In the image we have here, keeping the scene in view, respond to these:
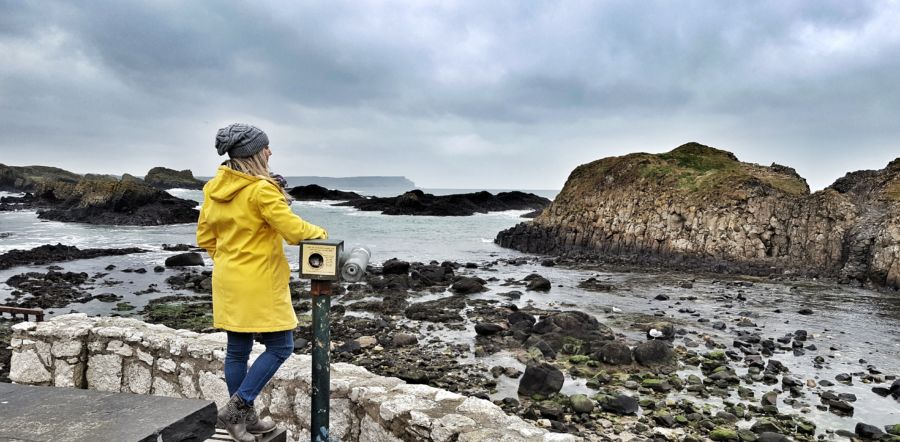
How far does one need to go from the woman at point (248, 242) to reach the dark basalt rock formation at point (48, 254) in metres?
28.2

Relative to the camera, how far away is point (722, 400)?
8773 millimetres

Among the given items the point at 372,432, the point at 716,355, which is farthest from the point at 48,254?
the point at 716,355

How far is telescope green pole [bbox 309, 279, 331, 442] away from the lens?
124 inches

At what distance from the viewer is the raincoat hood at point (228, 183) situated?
308 cm

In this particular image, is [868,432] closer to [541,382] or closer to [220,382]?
[541,382]

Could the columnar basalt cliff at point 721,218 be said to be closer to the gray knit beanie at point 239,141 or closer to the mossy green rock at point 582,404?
the mossy green rock at point 582,404

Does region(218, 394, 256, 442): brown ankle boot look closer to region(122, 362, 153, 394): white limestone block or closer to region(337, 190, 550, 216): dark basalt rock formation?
region(122, 362, 153, 394): white limestone block

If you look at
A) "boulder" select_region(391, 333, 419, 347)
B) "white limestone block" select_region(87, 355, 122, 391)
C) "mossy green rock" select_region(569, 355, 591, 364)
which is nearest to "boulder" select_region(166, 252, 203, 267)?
"boulder" select_region(391, 333, 419, 347)

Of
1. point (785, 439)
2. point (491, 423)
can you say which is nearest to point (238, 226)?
point (491, 423)

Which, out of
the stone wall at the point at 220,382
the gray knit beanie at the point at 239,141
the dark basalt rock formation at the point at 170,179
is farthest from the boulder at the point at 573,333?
the dark basalt rock formation at the point at 170,179

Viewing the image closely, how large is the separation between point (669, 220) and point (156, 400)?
3362 cm

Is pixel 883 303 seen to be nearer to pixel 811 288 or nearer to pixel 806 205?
pixel 811 288

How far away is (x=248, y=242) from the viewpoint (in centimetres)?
311

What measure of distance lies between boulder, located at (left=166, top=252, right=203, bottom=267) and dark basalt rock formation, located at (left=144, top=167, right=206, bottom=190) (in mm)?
123732
